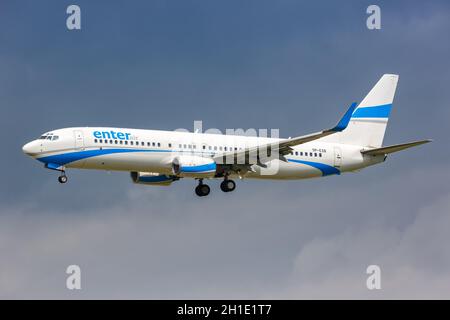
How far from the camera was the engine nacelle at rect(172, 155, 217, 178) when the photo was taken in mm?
74250

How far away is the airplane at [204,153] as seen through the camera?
7325cm

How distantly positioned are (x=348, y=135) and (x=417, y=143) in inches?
509

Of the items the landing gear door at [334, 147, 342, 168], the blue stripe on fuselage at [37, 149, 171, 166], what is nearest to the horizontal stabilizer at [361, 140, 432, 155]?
the landing gear door at [334, 147, 342, 168]

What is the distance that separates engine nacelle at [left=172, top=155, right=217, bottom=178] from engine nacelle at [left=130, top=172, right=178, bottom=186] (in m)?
5.96

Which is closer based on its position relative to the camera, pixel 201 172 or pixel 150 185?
pixel 201 172

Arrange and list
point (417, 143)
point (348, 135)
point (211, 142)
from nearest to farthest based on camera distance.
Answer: point (417, 143) < point (211, 142) < point (348, 135)

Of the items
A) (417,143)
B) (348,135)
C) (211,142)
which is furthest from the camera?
(348,135)

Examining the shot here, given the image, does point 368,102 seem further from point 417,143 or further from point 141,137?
point 141,137

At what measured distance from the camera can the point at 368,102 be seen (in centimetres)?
8769

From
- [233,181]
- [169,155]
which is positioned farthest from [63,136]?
[233,181]

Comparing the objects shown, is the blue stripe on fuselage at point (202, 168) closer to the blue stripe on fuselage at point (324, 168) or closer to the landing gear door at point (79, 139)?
the landing gear door at point (79, 139)

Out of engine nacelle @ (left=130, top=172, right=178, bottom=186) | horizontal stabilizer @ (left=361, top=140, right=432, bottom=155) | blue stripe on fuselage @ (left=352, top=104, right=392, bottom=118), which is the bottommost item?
engine nacelle @ (left=130, top=172, right=178, bottom=186)

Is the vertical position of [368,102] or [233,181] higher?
[368,102]

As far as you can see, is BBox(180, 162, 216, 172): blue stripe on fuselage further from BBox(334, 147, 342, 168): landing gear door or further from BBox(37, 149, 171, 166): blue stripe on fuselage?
BBox(334, 147, 342, 168): landing gear door
